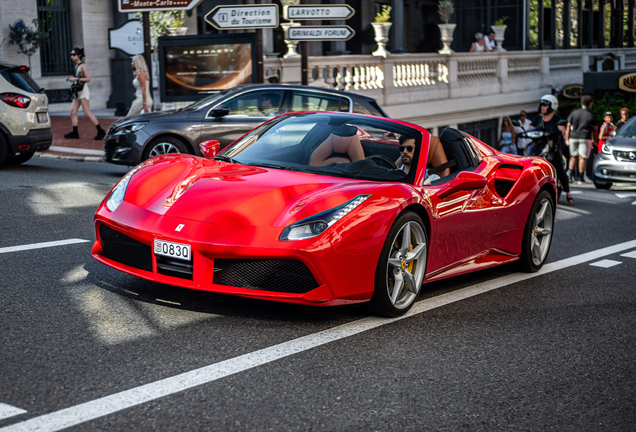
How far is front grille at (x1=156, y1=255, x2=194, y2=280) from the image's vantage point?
4.98 meters

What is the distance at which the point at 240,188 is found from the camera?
5.37 m

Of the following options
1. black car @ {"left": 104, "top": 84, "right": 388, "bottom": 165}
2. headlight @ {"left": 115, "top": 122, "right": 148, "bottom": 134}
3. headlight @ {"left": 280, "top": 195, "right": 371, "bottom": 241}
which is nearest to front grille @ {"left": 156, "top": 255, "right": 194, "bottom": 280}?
headlight @ {"left": 280, "top": 195, "right": 371, "bottom": 241}

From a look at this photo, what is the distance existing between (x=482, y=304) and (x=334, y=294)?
1543 mm

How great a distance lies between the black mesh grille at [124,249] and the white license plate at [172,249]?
0.10 meters

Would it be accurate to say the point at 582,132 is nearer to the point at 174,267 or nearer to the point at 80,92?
the point at 80,92

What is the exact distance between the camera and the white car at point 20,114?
12875 millimetres

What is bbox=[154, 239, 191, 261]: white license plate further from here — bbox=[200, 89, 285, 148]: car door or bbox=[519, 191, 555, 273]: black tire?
bbox=[200, 89, 285, 148]: car door

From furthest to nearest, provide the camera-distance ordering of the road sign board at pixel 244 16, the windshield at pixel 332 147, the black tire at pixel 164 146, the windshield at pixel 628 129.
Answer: the windshield at pixel 628 129, the road sign board at pixel 244 16, the black tire at pixel 164 146, the windshield at pixel 332 147

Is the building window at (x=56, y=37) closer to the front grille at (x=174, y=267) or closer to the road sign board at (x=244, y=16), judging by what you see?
the road sign board at (x=244, y=16)

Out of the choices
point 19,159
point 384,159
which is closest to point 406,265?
point 384,159

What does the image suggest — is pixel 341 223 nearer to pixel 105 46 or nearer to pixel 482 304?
pixel 482 304

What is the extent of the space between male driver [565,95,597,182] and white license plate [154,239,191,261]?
14740mm

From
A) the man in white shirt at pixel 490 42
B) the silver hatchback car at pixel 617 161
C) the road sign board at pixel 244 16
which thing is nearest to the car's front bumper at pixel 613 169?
the silver hatchback car at pixel 617 161

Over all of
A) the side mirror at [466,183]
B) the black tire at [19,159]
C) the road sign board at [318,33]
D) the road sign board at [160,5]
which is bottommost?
the black tire at [19,159]
